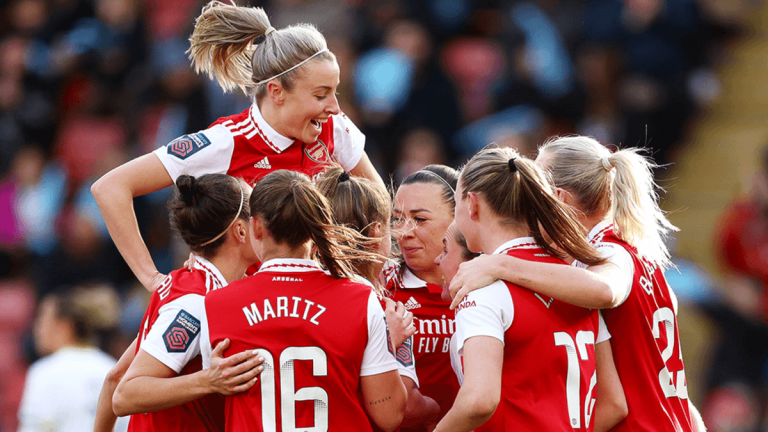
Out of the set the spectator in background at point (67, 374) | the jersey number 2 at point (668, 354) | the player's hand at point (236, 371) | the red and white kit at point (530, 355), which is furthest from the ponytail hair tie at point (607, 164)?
the spectator in background at point (67, 374)

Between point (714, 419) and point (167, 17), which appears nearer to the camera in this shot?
point (714, 419)

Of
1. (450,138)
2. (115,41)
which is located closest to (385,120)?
(450,138)

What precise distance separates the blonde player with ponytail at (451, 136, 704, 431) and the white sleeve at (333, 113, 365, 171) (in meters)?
0.93

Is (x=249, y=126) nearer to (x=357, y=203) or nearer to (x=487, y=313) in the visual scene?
(x=357, y=203)

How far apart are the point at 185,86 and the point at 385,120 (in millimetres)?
2113

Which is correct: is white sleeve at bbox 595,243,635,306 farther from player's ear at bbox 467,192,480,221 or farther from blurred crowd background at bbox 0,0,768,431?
blurred crowd background at bbox 0,0,768,431

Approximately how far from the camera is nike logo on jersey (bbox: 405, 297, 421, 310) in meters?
2.98

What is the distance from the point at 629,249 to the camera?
2684 millimetres

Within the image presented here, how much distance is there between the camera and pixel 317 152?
10.7 ft

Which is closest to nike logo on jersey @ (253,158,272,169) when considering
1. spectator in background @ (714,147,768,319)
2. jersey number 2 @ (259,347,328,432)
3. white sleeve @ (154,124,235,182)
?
white sleeve @ (154,124,235,182)

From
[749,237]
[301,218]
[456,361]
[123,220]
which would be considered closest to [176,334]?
[301,218]

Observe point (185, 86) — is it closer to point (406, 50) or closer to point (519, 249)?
point (406, 50)

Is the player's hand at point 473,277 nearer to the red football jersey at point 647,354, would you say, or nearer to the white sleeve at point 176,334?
the red football jersey at point 647,354

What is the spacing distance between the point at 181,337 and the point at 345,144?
1.31 m
